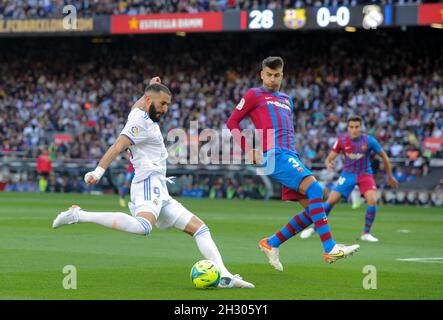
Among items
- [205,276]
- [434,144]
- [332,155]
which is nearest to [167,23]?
[434,144]

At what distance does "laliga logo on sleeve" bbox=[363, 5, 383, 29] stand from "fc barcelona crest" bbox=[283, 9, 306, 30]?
281cm

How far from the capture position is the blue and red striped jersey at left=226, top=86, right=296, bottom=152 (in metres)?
11.8

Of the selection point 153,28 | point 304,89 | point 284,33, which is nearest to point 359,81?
point 304,89

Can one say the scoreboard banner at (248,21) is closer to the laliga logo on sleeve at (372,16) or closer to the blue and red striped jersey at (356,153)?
the laliga logo on sleeve at (372,16)

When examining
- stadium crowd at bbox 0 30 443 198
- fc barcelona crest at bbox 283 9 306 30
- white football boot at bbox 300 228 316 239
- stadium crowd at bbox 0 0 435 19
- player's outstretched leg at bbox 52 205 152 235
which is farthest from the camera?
stadium crowd at bbox 0 0 435 19

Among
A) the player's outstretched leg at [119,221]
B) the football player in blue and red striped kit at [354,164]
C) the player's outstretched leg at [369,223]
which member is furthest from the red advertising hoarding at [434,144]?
the player's outstretched leg at [119,221]

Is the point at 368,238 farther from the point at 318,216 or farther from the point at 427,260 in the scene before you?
the point at 318,216

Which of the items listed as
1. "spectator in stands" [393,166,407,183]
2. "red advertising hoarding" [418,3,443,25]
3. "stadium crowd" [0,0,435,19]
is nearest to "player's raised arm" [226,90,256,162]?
"spectator in stands" [393,166,407,183]

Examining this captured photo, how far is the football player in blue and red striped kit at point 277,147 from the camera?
1163cm

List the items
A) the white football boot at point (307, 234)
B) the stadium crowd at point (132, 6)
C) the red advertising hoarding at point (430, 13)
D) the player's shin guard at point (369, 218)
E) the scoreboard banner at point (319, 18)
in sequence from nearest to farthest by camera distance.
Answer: the player's shin guard at point (369, 218), the white football boot at point (307, 234), the red advertising hoarding at point (430, 13), the scoreboard banner at point (319, 18), the stadium crowd at point (132, 6)

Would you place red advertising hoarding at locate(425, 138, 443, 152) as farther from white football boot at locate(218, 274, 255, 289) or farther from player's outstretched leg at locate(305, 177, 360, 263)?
white football boot at locate(218, 274, 255, 289)

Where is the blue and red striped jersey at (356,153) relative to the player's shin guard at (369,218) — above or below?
above

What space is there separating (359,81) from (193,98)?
785 centimetres

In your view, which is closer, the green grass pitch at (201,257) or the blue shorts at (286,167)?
the green grass pitch at (201,257)
